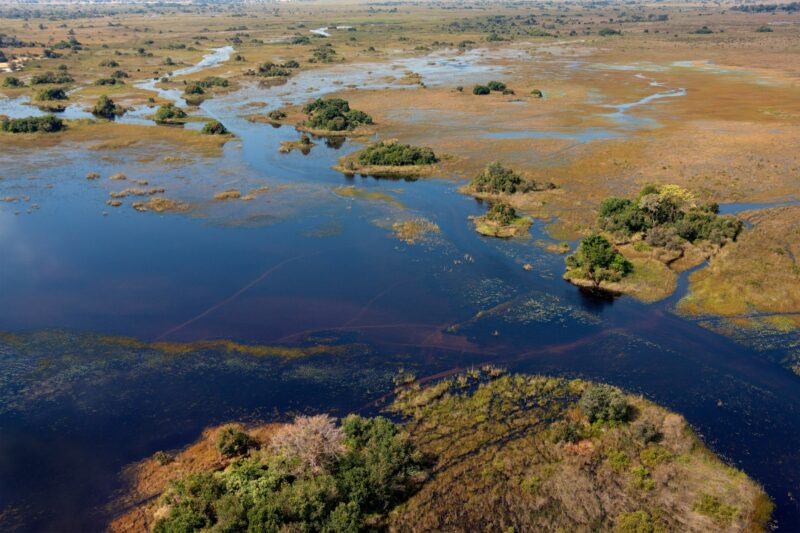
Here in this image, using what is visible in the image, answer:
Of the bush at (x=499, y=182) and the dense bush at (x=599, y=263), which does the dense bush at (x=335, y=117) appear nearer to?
the bush at (x=499, y=182)

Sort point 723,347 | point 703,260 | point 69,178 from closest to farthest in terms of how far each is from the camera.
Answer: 1. point 723,347
2. point 703,260
3. point 69,178

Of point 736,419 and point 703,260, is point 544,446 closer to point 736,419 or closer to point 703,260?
point 736,419

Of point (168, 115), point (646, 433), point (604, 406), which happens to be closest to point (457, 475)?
point (604, 406)

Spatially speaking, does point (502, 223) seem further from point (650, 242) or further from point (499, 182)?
point (650, 242)

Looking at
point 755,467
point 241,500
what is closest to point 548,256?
point 755,467

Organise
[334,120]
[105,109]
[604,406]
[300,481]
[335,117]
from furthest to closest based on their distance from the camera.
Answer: [105,109]
[335,117]
[334,120]
[604,406]
[300,481]

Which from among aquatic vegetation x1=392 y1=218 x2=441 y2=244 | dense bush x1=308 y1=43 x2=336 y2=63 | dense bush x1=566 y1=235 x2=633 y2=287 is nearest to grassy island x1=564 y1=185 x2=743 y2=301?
dense bush x1=566 y1=235 x2=633 y2=287
